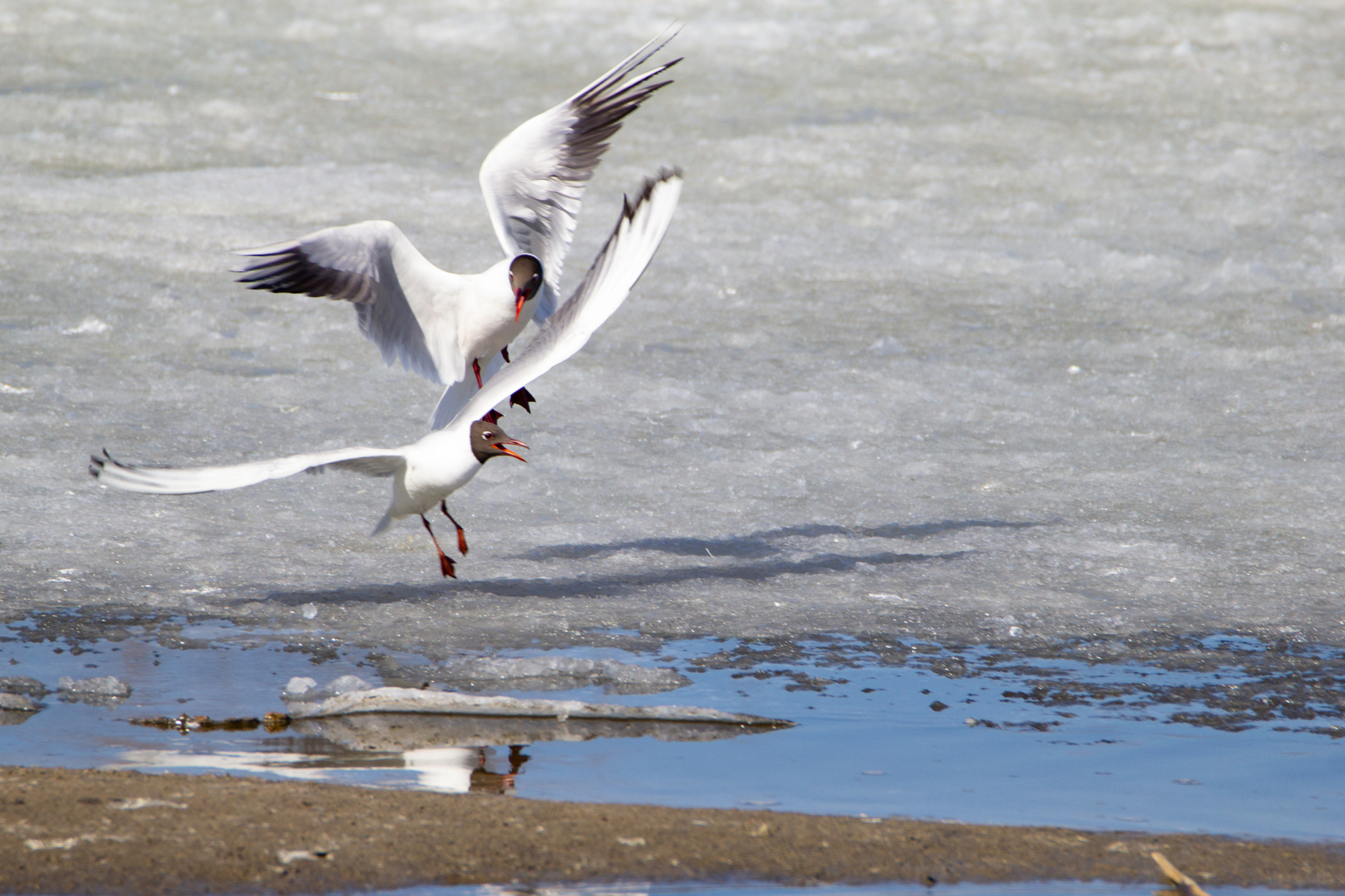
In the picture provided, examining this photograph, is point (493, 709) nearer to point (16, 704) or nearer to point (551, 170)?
point (16, 704)

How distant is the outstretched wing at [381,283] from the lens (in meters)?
4.95

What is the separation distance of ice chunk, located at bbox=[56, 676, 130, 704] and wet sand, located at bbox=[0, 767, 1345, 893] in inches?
24.4

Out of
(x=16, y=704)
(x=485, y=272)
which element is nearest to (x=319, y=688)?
(x=16, y=704)

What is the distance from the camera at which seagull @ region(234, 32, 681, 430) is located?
16.4 ft

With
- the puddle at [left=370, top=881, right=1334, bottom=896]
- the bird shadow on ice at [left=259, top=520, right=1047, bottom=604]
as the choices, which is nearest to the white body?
the bird shadow on ice at [left=259, top=520, right=1047, bottom=604]

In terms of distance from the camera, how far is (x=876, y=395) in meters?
6.31

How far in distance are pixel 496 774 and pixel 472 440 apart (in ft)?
4.91

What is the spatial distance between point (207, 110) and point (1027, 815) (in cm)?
867

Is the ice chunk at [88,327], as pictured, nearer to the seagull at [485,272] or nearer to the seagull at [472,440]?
the seagull at [485,272]

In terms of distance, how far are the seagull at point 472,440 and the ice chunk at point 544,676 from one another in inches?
23.9

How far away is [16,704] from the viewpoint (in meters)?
3.32

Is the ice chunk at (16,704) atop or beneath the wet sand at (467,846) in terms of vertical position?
atop

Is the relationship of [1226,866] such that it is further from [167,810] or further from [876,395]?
[876,395]

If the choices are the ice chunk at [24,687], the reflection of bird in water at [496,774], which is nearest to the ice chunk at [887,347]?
the reflection of bird in water at [496,774]
